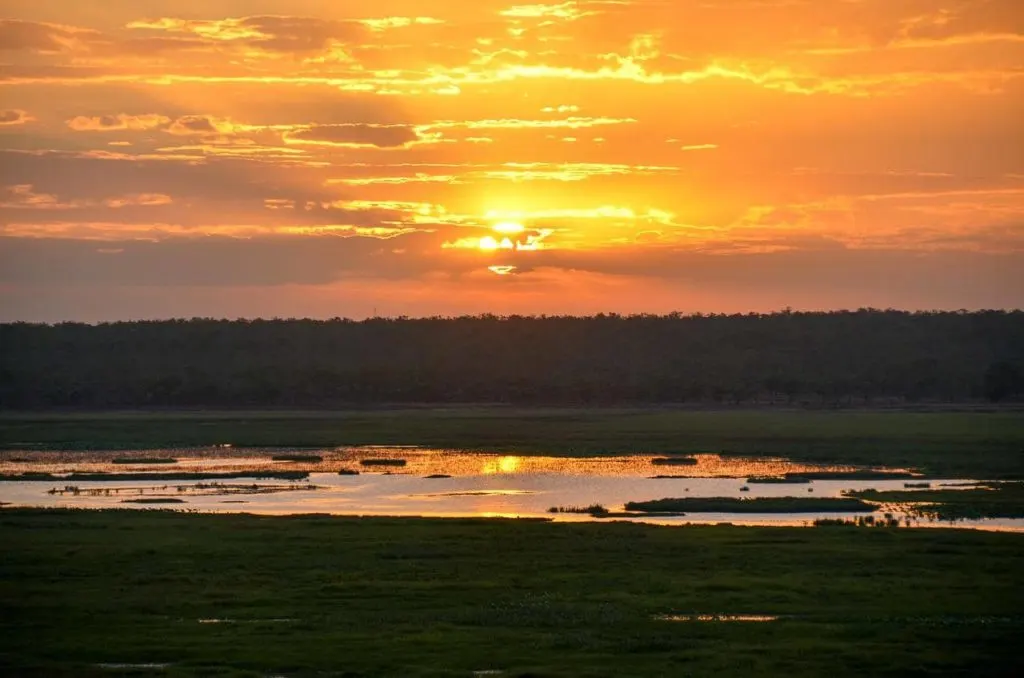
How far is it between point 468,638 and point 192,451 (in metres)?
68.7

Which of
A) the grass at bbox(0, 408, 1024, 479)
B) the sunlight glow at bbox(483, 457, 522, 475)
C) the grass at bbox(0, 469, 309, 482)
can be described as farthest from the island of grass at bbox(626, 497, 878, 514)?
the grass at bbox(0, 469, 309, 482)

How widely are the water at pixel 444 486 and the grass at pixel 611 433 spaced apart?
22.2ft

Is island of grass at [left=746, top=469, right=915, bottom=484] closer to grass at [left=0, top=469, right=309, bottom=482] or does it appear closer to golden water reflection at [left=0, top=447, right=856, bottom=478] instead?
golden water reflection at [left=0, top=447, right=856, bottom=478]

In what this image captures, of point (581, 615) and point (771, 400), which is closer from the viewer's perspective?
point (581, 615)

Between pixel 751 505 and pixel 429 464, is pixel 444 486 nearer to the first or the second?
pixel 429 464

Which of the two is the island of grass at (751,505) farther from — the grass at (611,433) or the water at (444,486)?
the grass at (611,433)

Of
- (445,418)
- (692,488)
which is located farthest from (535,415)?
(692,488)

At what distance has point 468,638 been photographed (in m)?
29.3

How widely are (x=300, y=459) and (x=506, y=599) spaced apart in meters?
53.3

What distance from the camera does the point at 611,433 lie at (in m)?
110

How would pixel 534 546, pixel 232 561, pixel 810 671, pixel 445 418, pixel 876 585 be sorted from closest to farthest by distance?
pixel 810 671
pixel 876 585
pixel 232 561
pixel 534 546
pixel 445 418

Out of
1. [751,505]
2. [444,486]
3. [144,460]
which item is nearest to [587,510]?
[751,505]

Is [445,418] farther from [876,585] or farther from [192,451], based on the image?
[876,585]

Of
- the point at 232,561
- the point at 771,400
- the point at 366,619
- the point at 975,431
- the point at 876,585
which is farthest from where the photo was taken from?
the point at 771,400
